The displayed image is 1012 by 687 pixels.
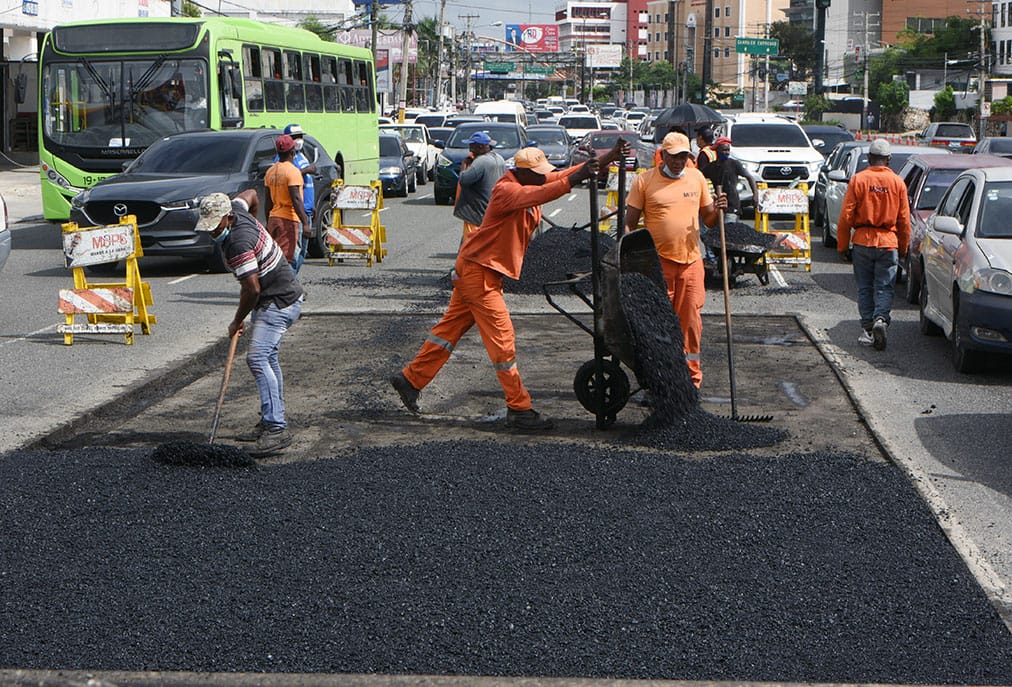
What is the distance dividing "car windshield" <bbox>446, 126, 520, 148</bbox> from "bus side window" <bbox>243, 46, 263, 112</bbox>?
9140mm

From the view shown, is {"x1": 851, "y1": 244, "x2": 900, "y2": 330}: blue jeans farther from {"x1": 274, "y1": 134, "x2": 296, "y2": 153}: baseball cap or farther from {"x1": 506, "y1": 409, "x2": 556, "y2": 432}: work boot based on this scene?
{"x1": 274, "y1": 134, "x2": 296, "y2": 153}: baseball cap

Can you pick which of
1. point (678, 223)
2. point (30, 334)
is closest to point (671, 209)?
point (678, 223)

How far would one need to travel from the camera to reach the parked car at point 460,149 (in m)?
29.0

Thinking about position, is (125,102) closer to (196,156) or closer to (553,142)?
(196,156)

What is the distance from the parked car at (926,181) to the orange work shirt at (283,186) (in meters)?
6.45

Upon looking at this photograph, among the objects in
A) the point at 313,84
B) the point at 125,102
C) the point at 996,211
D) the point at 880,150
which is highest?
the point at 313,84

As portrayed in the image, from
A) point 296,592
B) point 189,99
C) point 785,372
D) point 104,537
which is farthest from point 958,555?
point 189,99

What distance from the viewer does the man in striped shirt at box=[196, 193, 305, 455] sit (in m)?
7.95

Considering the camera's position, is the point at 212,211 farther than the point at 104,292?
No

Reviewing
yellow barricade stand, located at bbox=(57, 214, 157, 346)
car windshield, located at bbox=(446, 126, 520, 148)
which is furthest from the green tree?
yellow barricade stand, located at bbox=(57, 214, 157, 346)

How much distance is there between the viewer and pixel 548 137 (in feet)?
124

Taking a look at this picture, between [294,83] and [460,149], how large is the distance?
8424 mm

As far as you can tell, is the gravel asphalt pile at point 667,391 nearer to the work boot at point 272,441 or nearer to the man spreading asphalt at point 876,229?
the work boot at point 272,441

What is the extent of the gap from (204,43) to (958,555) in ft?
56.8
